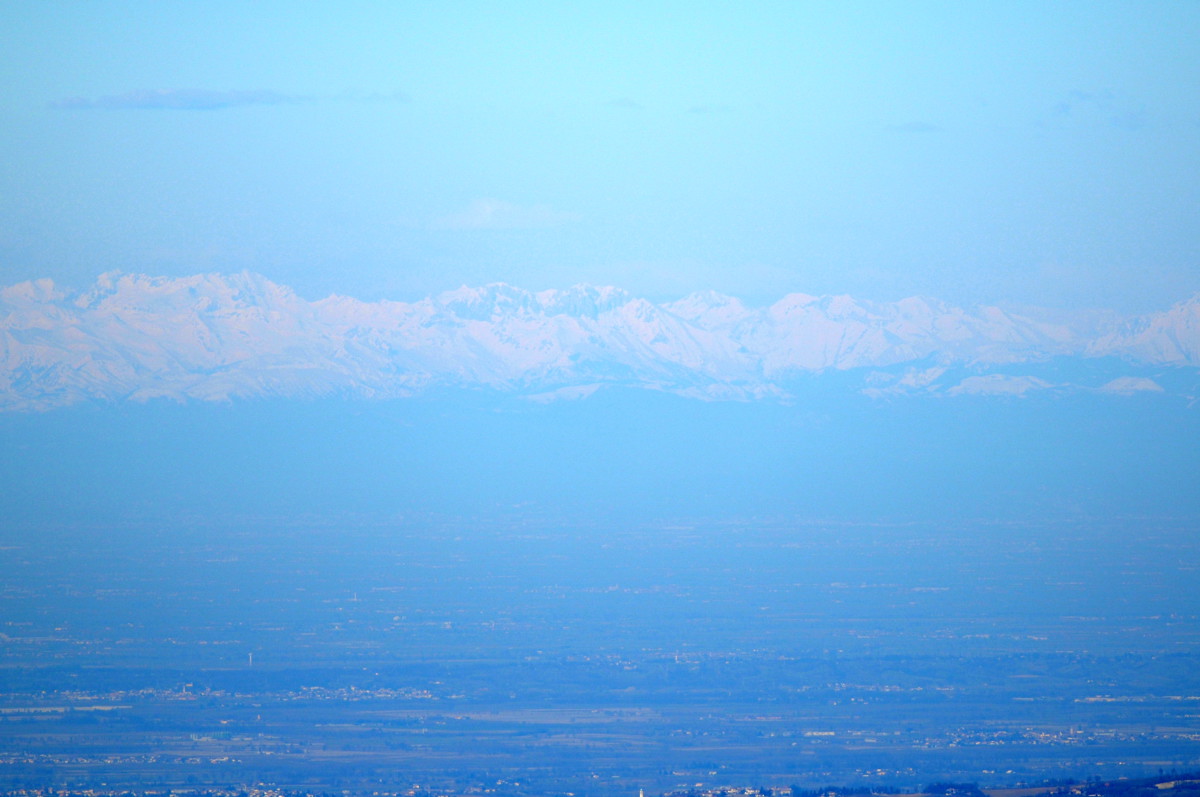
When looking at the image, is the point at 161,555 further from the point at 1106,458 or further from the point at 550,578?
the point at 1106,458

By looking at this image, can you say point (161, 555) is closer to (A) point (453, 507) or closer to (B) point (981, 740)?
(A) point (453, 507)

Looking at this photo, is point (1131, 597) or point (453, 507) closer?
point (1131, 597)

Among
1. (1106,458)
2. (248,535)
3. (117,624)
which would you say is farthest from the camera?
(1106,458)

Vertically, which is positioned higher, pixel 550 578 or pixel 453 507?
pixel 453 507

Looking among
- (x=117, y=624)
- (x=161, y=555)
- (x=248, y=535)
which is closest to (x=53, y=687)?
(x=117, y=624)

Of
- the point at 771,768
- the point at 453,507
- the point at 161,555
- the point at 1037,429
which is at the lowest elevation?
the point at 771,768

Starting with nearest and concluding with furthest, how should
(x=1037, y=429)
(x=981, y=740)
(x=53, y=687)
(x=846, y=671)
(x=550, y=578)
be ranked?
1. (x=981, y=740)
2. (x=53, y=687)
3. (x=846, y=671)
4. (x=550, y=578)
5. (x=1037, y=429)

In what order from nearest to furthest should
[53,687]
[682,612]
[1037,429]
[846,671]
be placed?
[53,687], [846,671], [682,612], [1037,429]

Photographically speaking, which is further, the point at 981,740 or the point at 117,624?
the point at 117,624

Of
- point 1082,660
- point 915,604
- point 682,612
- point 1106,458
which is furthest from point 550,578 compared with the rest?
point 1106,458
